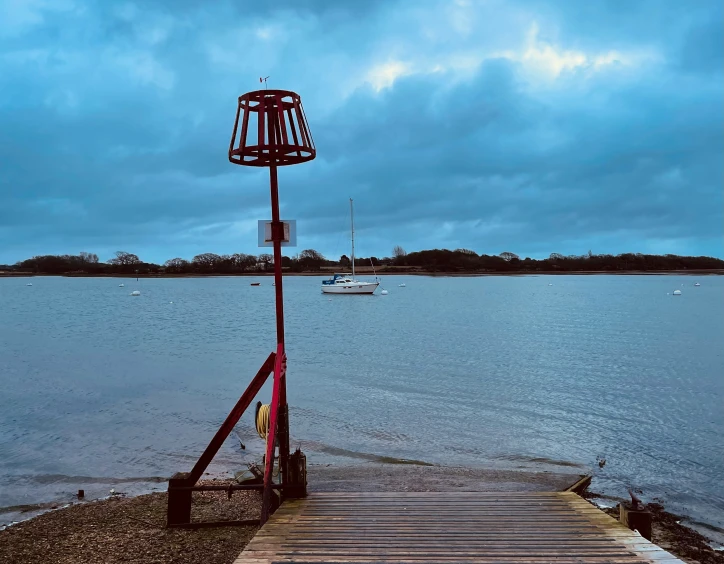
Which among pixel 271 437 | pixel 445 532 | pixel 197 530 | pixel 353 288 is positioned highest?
pixel 271 437

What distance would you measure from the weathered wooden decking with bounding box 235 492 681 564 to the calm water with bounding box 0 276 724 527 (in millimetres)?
4901

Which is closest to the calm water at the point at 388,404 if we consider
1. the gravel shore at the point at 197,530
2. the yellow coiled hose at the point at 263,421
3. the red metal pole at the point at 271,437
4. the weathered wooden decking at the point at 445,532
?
the gravel shore at the point at 197,530

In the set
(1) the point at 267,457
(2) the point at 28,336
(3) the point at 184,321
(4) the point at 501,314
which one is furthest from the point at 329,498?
(4) the point at 501,314

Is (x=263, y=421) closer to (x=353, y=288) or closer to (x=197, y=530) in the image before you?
(x=197, y=530)

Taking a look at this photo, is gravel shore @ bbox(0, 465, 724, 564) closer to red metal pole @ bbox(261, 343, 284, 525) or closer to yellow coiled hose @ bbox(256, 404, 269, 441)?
red metal pole @ bbox(261, 343, 284, 525)

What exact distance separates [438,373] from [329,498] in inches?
719

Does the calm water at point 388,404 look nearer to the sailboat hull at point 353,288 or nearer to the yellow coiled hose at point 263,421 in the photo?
the yellow coiled hose at point 263,421

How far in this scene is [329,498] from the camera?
6887 mm

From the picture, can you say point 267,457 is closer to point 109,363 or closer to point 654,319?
Answer: point 109,363

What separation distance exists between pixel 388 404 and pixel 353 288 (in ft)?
232

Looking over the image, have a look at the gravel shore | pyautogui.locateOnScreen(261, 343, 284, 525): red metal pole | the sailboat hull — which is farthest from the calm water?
the sailboat hull

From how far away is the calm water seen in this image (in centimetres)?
1259

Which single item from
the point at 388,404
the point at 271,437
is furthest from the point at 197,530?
the point at 388,404

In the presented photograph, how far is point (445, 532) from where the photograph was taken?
18.7 feet
